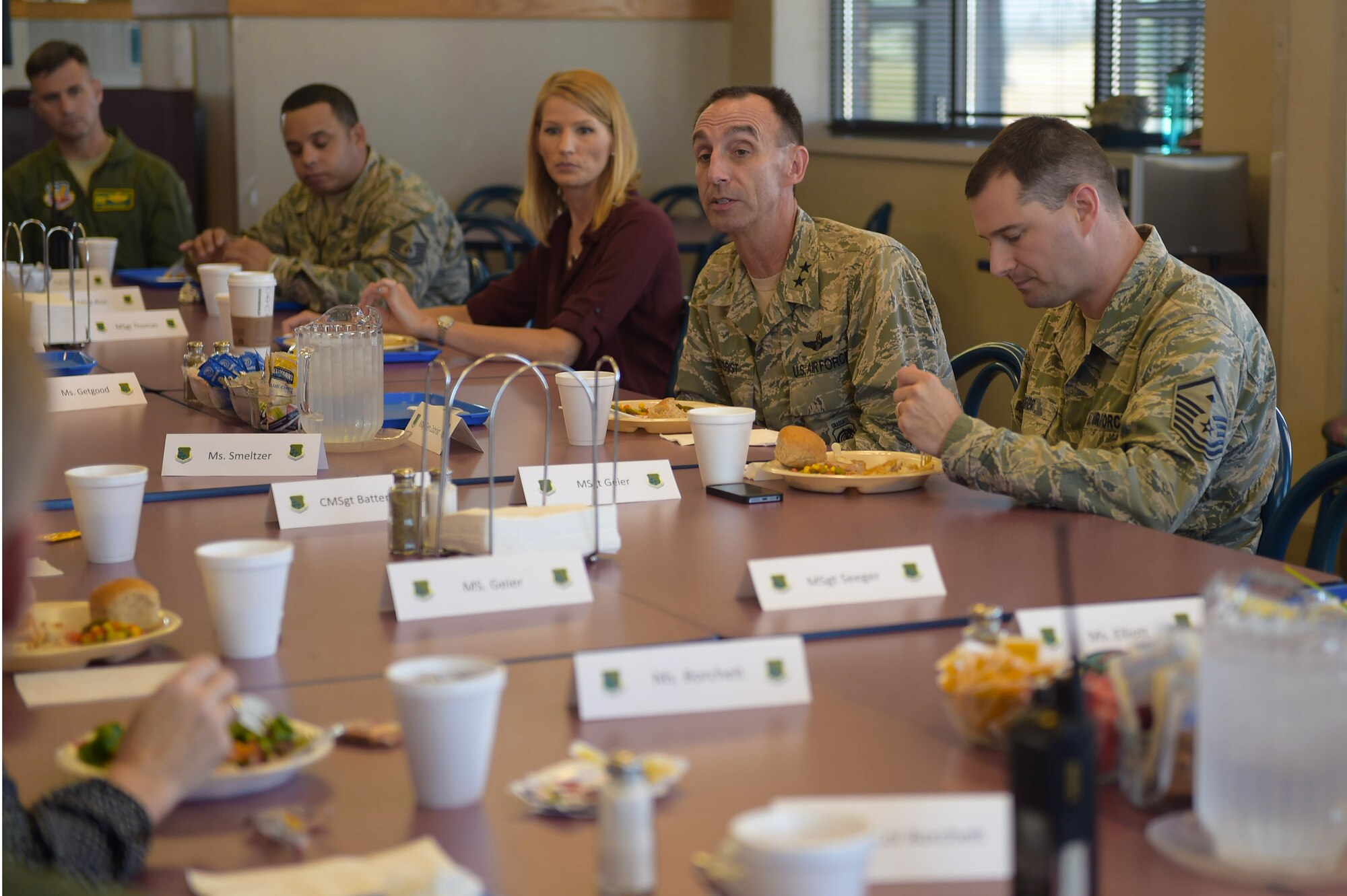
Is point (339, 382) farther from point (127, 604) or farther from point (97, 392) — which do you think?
point (127, 604)

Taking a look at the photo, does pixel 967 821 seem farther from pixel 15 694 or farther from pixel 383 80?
pixel 383 80

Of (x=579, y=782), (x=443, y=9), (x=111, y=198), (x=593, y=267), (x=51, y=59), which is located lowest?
(x=579, y=782)

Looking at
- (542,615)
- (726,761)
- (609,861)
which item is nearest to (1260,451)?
(542,615)

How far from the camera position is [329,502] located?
205 cm

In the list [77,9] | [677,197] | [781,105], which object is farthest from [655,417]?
[77,9]

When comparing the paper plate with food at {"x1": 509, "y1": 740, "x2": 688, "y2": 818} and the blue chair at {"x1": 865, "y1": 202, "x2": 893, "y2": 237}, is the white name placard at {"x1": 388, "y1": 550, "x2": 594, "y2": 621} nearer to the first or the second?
the paper plate with food at {"x1": 509, "y1": 740, "x2": 688, "y2": 818}

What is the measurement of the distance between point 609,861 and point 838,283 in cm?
211

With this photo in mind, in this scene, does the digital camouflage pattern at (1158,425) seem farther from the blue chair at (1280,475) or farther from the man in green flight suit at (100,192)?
the man in green flight suit at (100,192)

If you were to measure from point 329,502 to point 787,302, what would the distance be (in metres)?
1.23

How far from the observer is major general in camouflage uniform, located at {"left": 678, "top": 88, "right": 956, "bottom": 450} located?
2869 mm

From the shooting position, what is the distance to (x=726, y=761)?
121 centimetres

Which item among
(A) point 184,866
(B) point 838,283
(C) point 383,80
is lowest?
(A) point 184,866

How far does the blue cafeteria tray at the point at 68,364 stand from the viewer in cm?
328

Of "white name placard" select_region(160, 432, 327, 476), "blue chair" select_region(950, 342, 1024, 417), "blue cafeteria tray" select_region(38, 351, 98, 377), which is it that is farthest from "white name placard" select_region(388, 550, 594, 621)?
"blue cafeteria tray" select_region(38, 351, 98, 377)
